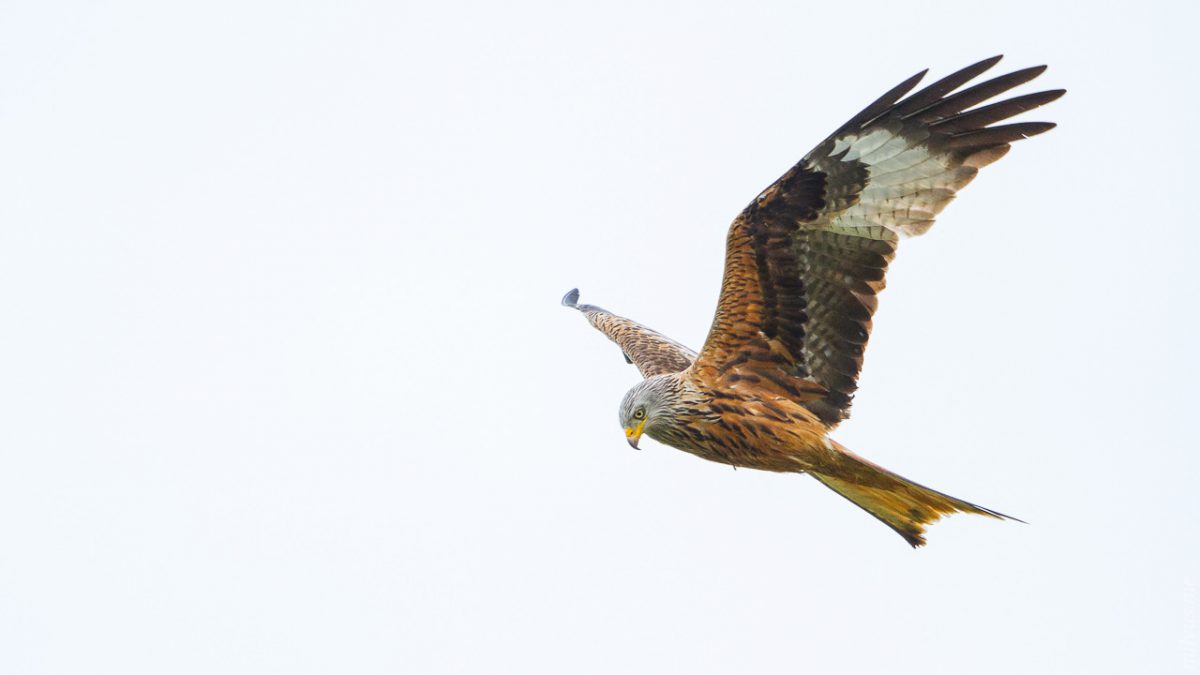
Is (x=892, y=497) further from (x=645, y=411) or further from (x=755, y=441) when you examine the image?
(x=645, y=411)

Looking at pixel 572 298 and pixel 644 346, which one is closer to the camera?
pixel 644 346

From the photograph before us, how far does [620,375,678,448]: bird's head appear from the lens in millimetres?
10539

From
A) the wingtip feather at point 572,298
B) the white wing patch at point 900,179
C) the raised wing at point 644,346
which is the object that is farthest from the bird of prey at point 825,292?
the wingtip feather at point 572,298

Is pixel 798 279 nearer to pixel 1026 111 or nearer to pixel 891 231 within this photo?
pixel 891 231

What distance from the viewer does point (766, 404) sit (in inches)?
420

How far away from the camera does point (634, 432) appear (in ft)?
34.6

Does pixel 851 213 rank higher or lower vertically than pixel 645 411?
higher

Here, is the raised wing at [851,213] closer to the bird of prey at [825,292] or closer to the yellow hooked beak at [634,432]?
the bird of prey at [825,292]

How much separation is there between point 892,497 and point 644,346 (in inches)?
116

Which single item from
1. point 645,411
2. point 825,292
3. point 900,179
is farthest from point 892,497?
point 900,179

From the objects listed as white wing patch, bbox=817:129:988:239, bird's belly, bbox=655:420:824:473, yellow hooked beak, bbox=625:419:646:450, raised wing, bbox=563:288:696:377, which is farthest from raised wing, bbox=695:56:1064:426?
raised wing, bbox=563:288:696:377

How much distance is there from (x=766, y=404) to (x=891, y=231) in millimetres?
1379

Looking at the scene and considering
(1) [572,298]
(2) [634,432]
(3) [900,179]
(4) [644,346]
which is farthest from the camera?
(1) [572,298]

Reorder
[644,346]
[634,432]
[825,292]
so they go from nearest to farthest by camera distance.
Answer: [825,292] → [634,432] → [644,346]
